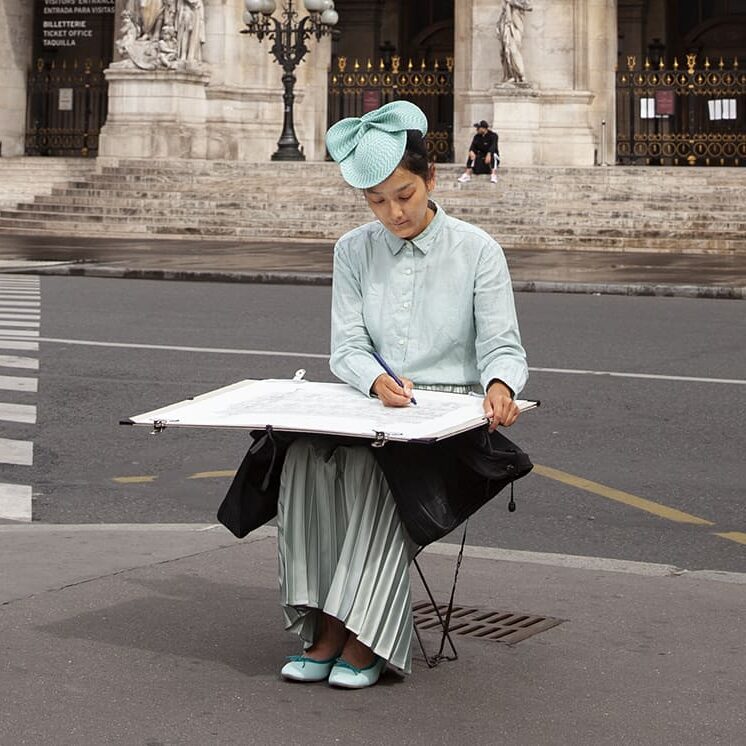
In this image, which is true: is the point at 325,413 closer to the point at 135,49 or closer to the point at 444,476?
the point at 444,476

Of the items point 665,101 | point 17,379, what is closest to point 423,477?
point 17,379

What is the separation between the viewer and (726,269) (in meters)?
24.9

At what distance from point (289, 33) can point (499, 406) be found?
3215 cm

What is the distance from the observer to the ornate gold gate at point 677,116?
3981 centimetres

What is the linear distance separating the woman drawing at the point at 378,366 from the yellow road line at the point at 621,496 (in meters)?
3.09

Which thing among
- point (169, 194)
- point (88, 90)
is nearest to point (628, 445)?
point (169, 194)

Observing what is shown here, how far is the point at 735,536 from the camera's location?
7750 millimetres

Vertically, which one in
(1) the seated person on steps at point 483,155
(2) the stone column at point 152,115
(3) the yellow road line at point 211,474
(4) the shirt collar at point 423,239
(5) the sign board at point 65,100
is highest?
(5) the sign board at point 65,100

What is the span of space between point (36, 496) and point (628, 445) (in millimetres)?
3521

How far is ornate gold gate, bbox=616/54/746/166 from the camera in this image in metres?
39.8

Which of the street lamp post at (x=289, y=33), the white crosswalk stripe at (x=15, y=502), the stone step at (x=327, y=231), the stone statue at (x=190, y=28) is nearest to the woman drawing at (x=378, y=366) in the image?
the white crosswalk stripe at (x=15, y=502)

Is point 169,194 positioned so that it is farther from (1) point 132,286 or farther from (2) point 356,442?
(2) point 356,442

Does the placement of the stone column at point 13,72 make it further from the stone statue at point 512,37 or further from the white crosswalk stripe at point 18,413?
the white crosswalk stripe at point 18,413

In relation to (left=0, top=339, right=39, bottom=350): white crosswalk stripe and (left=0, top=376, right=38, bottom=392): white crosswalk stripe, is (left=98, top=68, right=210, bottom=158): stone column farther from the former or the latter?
(left=0, top=376, right=38, bottom=392): white crosswalk stripe
